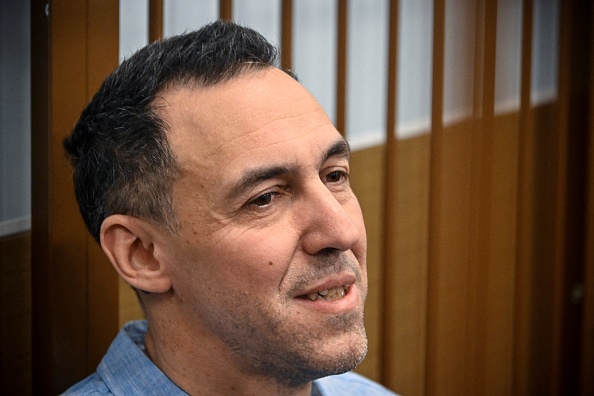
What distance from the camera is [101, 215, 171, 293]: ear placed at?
1.40 m

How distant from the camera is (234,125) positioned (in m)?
1.34

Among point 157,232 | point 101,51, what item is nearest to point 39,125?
point 101,51

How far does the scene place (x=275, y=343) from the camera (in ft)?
4.35

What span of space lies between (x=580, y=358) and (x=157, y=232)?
1.75 meters

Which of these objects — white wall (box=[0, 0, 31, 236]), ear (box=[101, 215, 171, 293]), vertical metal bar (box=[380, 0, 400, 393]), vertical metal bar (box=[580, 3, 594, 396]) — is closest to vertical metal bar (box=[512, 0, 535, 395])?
vertical metal bar (box=[580, 3, 594, 396])

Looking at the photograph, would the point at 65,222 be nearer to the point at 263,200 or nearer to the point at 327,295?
the point at 263,200

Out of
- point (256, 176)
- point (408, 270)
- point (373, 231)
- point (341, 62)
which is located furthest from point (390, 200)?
point (256, 176)

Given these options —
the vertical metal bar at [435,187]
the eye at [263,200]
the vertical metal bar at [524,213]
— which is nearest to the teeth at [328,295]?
the eye at [263,200]

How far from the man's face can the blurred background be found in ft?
1.33

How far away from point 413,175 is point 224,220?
3.00ft

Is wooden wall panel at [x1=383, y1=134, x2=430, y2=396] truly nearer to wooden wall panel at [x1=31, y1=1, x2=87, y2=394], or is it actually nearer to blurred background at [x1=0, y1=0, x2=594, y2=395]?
blurred background at [x1=0, y1=0, x2=594, y2=395]

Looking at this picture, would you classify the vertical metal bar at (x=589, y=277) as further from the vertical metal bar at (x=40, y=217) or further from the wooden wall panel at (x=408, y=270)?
the vertical metal bar at (x=40, y=217)

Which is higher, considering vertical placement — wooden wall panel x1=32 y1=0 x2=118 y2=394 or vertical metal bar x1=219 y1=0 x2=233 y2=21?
vertical metal bar x1=219 y1=0 x2=233 y2=21

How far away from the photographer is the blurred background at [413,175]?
1632 mm
